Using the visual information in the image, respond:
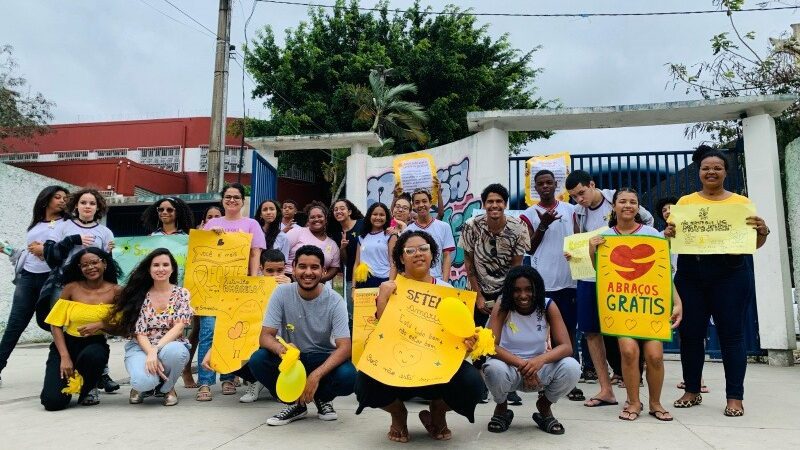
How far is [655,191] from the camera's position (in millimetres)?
7168

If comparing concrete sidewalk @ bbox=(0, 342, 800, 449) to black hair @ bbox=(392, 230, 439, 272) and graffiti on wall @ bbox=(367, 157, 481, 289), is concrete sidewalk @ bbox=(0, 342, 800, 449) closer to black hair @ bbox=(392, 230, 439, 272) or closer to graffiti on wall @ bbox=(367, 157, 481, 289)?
black hair @ bbox=(392, 230, 439, 272)

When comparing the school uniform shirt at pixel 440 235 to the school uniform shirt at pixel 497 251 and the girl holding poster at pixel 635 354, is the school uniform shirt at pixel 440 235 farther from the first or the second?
the girl holding poster at pixel 635 354

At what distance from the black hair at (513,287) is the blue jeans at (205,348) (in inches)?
97.6

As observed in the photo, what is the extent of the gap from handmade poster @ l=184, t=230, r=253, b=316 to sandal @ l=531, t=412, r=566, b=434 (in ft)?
8.78

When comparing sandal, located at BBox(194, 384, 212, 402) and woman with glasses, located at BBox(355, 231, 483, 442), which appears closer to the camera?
woman with glasses, located at BBox(355, 231, 483, 442)

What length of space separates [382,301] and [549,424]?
1207 millimetres

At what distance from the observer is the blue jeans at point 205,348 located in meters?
4.55

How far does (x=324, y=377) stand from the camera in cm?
353

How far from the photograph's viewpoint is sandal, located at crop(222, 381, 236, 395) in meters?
4.71

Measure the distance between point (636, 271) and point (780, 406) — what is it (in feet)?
5.18

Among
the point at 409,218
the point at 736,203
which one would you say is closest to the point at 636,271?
the point at 736,203

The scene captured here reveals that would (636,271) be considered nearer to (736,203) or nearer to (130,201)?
(736,203)

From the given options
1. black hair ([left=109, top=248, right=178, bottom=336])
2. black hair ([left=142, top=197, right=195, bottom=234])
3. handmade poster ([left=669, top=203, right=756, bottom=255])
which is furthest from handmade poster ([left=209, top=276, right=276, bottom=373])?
handmade poster ([left=669, top=203, right=756, bottom=255])

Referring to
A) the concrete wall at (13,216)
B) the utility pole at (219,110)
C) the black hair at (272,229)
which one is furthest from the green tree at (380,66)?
the black hair at (272,229)
